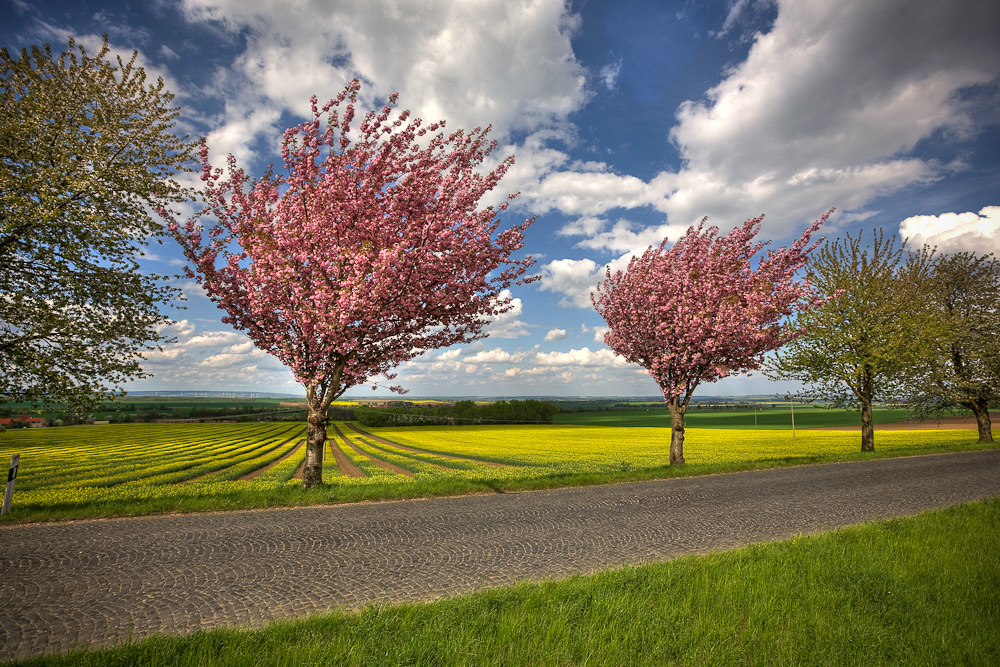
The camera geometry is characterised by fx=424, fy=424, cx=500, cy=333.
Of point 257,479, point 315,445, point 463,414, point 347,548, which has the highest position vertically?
point 315,445

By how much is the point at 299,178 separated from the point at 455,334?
6552 mm

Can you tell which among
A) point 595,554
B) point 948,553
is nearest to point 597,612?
point 595,554

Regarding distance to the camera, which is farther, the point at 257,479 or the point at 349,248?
the point at 257,479

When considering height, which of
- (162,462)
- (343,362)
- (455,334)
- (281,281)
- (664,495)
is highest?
(281,281)

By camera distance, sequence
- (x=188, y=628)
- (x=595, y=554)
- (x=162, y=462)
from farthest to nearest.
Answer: (x=162, y=462), (x=595, y=554), (x=188, y=628)

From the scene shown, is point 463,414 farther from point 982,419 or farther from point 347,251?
point 347,251

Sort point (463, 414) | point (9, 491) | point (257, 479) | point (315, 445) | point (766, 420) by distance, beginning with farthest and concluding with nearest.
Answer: point (766, 420)
point (463, 414)
point (257, 479)
point (315, 445)
point (9, 491)

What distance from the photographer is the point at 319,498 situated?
1081cm

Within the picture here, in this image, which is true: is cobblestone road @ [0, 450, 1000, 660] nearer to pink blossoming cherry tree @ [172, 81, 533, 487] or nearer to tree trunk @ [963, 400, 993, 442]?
pink blossoming cherry tree @ [172, 81, 533, 487]

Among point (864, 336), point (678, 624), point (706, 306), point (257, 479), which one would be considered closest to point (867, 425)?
point (864, 336)

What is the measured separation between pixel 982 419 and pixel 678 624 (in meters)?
39.4

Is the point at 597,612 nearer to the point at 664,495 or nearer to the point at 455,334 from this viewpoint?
the point at 664,495

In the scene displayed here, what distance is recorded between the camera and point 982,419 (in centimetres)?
2877

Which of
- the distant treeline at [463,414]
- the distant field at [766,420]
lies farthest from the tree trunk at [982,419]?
the distant treeline at [463,414]
